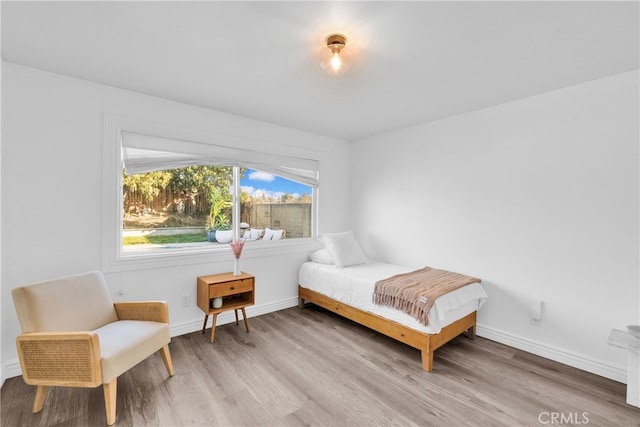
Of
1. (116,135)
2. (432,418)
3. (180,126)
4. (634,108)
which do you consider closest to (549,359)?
(432,418)

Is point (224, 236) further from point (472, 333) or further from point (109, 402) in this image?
point (472, 333)

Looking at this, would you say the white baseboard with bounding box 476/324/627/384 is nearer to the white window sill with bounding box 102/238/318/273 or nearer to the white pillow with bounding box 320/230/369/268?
the white pillow with bounding box 320/230/369/268

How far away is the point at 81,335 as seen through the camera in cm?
172

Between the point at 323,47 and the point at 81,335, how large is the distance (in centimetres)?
232

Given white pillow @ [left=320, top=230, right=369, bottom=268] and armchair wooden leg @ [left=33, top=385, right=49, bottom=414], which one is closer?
armchair wooden leg @ [left=33, top=385, right=49, bottom=414]

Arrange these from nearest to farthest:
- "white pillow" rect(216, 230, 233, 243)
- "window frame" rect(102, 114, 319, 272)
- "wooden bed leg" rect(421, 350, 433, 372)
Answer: "wooden bed leg" rect(421, 350, 433, 372)
"window frame" rect(102, 114, 319, 272)
"white pillow" rect(216, 230, 233, 243)

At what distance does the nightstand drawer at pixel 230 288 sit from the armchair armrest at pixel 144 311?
60 cm

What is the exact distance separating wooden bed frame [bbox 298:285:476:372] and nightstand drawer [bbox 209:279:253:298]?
0.92 m

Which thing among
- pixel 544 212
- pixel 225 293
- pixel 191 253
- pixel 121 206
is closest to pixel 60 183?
pixel 121 206

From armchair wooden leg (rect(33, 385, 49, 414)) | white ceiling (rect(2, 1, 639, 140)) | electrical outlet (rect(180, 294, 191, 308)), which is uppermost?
white ceiling (rect(2, 1, 639, 140))

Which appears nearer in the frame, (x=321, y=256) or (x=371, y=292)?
(x=371, y=292)

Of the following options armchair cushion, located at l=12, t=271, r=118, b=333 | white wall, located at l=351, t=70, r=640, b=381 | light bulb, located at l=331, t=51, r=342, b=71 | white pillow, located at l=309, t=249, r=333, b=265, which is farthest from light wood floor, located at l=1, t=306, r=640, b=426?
light bulb, located at l=331, t=51, r=342, b=71

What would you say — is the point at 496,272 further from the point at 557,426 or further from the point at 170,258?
the point at 170,258

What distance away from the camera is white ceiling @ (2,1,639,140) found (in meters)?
1.60
